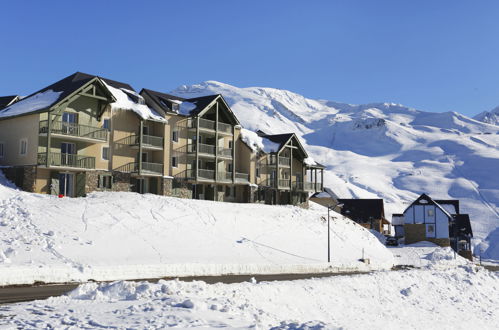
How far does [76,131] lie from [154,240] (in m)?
12.7

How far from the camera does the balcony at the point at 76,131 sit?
44031 millimetres

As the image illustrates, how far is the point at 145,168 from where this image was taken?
169ft

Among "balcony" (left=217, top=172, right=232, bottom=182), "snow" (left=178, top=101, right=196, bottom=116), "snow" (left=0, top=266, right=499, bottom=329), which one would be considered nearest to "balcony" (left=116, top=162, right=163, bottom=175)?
"snow" (left=178, top=101, right=196, bottom=116)

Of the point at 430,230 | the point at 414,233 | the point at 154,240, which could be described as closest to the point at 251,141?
the point at 154,240

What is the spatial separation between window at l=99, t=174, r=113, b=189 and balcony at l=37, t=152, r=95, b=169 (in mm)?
2043

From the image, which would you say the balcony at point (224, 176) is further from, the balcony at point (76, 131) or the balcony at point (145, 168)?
the balcony at point (76, 131)

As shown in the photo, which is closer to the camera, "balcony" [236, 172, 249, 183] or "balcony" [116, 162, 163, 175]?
"balcony" [116, 162, 163, 175]

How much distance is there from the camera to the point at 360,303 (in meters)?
32.7

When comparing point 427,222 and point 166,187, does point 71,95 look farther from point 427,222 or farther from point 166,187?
point 427,222

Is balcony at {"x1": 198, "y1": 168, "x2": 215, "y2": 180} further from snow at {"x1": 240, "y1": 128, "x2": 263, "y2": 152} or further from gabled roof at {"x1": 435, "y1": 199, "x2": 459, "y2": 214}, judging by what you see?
gabled roof at {"x1": 435, "y1": 199, "x2": 459, "y2": 214}

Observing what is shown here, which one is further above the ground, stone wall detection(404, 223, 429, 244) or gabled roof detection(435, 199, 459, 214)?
gabled roof detection(435, 199, 459, 214)

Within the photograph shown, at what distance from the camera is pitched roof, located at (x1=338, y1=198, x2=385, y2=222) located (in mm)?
98438

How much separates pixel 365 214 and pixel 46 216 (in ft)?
234

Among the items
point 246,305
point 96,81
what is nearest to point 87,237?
point 96,81
